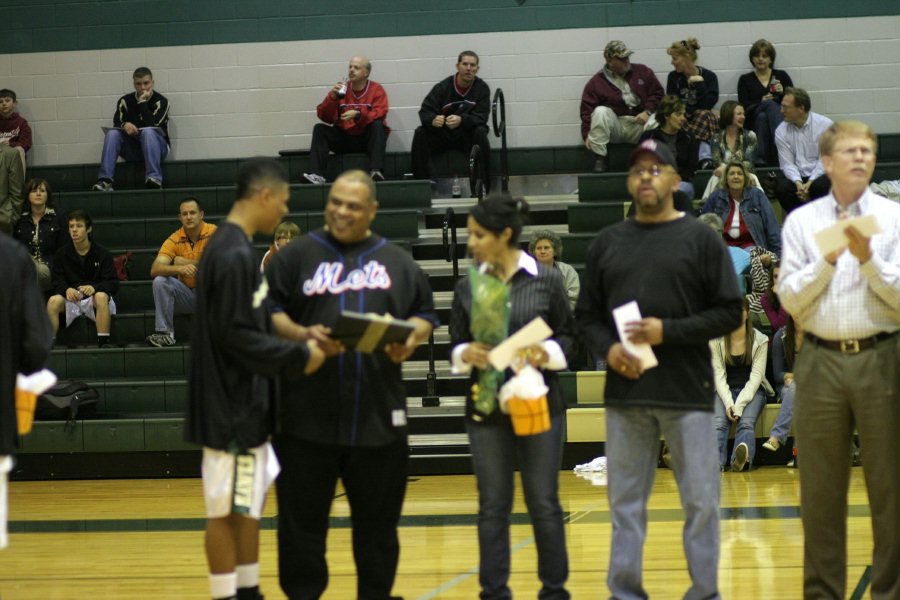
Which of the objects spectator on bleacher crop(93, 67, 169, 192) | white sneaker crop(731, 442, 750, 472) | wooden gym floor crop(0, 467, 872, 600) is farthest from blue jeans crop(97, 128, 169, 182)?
white sneaker crop(731, 442, 750, 472)

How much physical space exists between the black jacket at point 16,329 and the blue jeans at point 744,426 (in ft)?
18.4

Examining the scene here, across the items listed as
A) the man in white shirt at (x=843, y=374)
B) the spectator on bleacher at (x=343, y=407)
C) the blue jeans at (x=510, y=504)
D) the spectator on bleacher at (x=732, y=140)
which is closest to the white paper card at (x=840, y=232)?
the man in white shirt at (x=843, y=374)

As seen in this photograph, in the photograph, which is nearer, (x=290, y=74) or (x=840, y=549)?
(x=840, y=549)

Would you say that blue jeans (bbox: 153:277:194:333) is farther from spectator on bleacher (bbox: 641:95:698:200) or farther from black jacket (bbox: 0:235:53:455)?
black jacket (bbox: 0:235:53:455)

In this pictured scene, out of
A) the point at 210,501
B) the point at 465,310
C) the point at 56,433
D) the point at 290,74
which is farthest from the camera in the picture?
the point at 290,74

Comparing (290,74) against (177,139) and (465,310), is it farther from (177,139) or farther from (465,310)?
(465,310)

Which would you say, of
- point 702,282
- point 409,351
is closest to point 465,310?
point 409,351

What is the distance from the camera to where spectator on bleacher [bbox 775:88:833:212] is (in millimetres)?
10812

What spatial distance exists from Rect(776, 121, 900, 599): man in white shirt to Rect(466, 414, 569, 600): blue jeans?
89 centimetres

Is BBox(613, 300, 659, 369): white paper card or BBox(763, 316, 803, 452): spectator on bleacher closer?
BBox(613, 300, 659, 369): white paper card

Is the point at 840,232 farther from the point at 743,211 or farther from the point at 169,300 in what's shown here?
the point at 169,300

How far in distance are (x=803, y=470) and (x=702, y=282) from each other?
30.4 inches

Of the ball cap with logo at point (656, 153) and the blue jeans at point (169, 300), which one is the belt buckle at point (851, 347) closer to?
the ball cap with logo at point (656, 153)

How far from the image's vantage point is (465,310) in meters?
4.71
